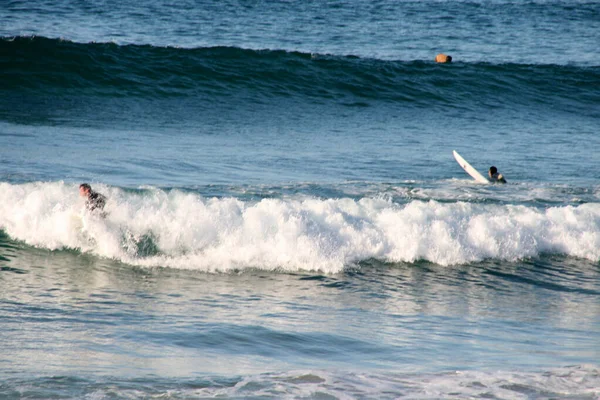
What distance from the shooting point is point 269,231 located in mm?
11102

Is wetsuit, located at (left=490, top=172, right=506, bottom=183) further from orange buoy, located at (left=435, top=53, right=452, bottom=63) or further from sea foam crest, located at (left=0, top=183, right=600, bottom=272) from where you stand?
orange buoy, located at (left=435, top=53, right=452, bottom=63)

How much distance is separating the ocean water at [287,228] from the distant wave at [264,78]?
101 mm

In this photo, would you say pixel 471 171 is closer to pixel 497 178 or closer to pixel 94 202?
pixel 497 178

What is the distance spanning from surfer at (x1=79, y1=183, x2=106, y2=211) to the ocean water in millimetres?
152

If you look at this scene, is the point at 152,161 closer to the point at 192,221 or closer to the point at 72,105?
the point at 192,221

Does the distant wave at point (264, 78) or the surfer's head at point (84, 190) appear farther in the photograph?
the distant wave at point (264, 78)

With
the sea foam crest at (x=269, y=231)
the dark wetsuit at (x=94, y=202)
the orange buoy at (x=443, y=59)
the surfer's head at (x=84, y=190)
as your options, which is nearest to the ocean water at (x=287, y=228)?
the sea foam crest at (x=269, y=231)

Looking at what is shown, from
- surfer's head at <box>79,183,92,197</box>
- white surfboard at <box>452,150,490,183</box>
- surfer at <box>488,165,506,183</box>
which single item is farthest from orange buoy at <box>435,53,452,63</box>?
surfer's head at <box>79,183,92,197</box>

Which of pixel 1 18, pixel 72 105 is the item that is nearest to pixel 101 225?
pixel 72 105

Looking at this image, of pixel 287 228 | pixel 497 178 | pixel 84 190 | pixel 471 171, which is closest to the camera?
pixel 84 190

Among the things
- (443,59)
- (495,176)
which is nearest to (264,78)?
(443,59)

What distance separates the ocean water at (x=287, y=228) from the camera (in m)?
6.48

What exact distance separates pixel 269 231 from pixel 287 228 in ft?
0.91

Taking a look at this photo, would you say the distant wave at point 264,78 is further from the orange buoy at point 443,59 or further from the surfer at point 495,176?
the surfer at point 495,176
